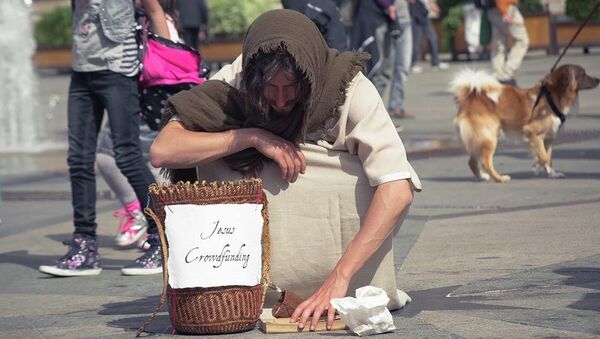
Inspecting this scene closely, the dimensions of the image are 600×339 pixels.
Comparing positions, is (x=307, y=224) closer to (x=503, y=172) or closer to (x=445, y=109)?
(x=503, y=172)

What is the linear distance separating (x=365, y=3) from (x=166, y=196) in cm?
860

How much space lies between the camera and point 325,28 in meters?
9.33

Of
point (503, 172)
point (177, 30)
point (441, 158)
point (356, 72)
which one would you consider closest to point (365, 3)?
point (441, 158)

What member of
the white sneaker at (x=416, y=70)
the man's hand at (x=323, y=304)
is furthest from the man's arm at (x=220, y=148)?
the white sneaker at (x=416, y=70)

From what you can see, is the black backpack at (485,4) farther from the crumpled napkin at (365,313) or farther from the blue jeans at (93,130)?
the crumpled napkin at (365,313)

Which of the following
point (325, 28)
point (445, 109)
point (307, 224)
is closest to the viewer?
point (307, 224)

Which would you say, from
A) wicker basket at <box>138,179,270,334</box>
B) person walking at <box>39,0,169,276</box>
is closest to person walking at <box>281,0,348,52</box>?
person walking at <box>39,0,169,276</box>

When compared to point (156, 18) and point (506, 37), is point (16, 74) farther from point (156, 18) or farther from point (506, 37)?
point (156, 18)

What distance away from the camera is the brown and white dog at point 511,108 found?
9.93 meters

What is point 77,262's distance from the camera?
268 inches

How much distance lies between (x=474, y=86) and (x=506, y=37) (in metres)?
7.53

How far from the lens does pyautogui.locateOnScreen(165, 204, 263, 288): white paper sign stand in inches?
190

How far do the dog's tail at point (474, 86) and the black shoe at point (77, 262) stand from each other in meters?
3.97

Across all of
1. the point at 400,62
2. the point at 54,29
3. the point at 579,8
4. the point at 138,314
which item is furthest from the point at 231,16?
the point at 138,314
